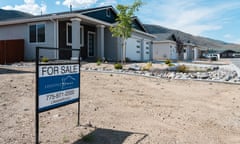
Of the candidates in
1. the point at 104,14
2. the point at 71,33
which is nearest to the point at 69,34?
the point at 71,33

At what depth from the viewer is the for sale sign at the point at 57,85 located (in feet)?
10.7

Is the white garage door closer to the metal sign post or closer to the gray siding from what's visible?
the gray siding

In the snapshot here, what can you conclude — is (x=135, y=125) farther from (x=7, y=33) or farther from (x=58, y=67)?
(x=7, y=33)

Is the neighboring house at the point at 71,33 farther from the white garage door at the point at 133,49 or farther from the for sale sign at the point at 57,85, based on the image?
the for sale sign at the point at 57,85

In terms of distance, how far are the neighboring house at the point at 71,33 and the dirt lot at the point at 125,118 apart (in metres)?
9.46

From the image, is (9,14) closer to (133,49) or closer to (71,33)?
(133,49)

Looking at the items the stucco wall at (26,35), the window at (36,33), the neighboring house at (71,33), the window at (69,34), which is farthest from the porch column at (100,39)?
the window at (36,33)

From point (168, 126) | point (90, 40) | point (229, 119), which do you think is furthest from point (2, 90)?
point (90, 40)

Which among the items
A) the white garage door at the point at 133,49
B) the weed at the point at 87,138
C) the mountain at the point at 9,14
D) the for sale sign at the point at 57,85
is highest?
the mountain at the point at 9,14

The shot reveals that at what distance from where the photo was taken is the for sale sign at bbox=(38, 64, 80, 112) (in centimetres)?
327

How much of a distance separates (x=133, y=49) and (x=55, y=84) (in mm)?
20959

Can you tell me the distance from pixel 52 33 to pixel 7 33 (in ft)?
16.3

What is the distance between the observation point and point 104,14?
21.1 meters

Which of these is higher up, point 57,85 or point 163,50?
point 163,50
